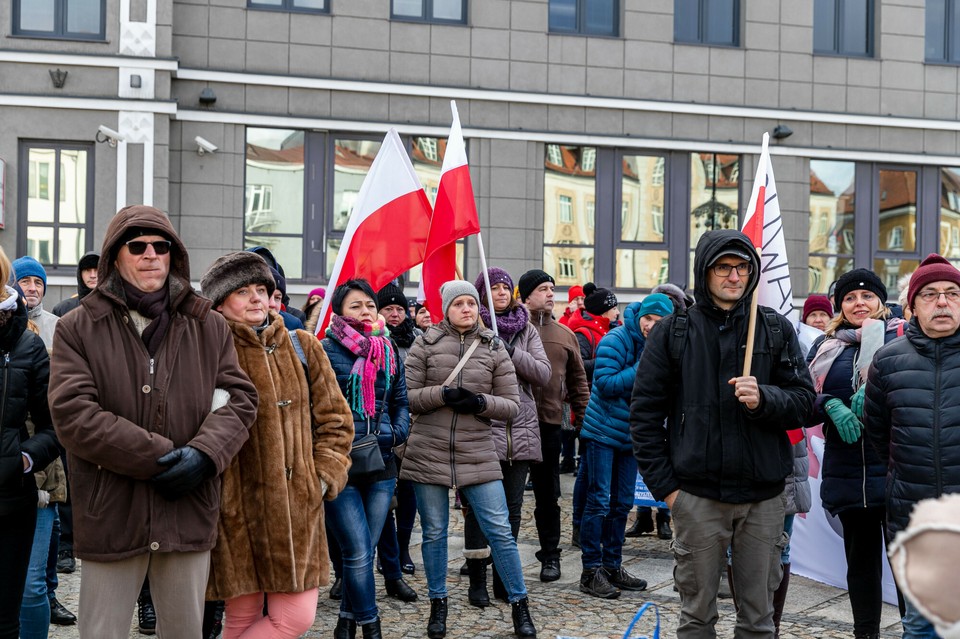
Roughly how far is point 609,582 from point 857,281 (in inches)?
103

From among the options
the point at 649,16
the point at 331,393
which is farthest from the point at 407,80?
the point at 331,393

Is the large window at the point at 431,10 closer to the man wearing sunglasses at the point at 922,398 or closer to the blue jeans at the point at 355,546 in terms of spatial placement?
the blue jeans at the point at 355,546

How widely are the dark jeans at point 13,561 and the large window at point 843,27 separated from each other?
51.7ft

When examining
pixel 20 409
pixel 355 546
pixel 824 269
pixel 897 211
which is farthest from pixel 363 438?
pixel 897 211

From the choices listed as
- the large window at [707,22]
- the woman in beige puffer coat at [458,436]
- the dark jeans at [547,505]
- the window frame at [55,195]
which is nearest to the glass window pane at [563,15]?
the large window at [707,22]

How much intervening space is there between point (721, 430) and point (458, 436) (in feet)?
6.65

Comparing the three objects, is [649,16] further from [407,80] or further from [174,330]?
[174,330]

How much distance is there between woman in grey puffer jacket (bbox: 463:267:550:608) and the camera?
6809 millimetres

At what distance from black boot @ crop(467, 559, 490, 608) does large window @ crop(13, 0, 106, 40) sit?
10.8 metres

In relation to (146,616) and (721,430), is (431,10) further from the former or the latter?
(721,430)

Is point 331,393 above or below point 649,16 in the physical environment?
below

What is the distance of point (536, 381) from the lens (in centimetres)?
725

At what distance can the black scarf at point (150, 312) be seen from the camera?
4.05 metres

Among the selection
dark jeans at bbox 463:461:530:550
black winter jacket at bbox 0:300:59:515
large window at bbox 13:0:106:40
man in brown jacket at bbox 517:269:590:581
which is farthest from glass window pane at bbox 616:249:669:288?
black winter jacket at bbox 0:300:59:515
